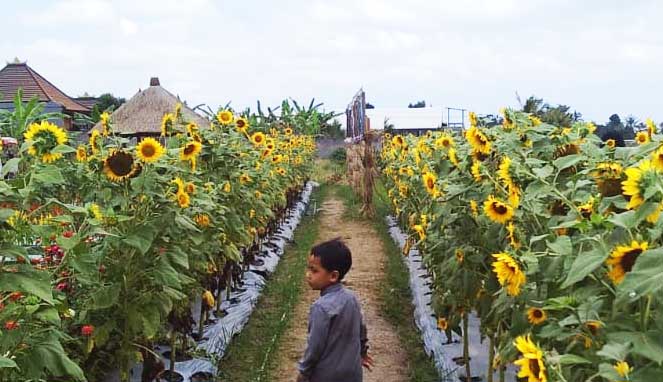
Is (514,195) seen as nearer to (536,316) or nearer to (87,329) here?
(536,316)

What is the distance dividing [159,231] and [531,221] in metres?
1.45

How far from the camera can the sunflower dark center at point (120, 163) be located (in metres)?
3.05

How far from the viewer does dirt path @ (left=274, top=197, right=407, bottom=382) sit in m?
5.04

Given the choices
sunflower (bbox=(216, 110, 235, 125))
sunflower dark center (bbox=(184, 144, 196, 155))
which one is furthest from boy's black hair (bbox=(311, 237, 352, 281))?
sunflower (bbox=(216, 110, 235, 125))

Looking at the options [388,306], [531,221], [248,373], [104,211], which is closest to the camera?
[531,221]

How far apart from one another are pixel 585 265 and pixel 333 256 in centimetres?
156

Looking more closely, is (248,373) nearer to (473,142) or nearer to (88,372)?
(88,372)

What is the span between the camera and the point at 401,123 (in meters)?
33.6

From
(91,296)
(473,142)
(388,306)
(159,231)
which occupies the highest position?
(473,142)

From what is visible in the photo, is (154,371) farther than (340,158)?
No

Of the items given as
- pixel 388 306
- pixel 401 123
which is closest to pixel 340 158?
pixel 401 123

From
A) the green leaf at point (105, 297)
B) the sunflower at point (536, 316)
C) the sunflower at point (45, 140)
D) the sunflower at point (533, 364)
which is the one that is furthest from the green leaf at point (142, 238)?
the sunflower at point (533, 364)

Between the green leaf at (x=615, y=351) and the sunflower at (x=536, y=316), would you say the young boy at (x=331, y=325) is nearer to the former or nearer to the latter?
the sunflower at (x=536, y=316)

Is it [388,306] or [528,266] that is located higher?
[528,266]
